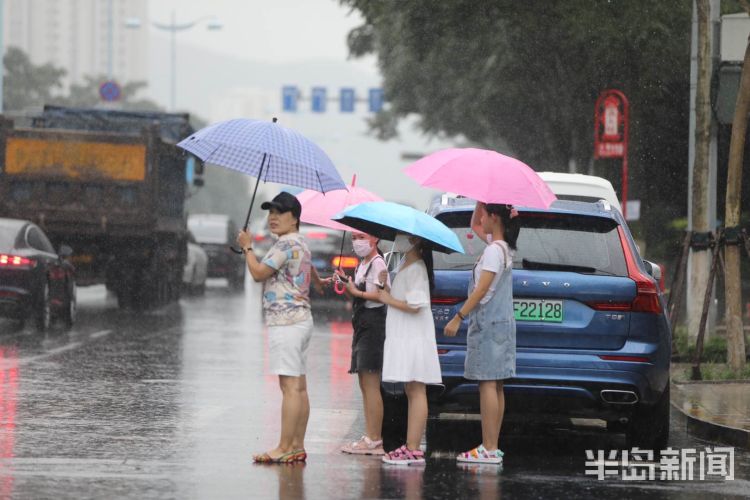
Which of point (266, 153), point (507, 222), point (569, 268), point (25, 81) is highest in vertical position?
point (25, 81)

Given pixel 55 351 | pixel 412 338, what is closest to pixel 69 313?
pixel 55 351

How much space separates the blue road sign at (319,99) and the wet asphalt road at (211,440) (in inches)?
2121

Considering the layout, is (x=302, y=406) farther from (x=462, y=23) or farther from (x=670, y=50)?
(x=670, y=50)

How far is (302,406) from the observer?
923 centimetres

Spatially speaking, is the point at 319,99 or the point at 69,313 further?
the point at 319,99

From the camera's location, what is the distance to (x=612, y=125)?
25078 mm

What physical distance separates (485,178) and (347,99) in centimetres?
6285

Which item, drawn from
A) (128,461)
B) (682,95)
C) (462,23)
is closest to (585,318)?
(128,461)

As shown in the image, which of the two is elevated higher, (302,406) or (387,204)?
(387,204)

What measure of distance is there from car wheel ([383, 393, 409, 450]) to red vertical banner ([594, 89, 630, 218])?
14848mm

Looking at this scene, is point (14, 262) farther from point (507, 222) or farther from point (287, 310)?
point (507, 222)

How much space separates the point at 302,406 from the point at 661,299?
241cm

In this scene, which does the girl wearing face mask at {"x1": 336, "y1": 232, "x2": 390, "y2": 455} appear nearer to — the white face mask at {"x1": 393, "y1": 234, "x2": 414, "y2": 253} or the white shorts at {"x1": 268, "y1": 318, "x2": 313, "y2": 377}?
the white face mask at {"x1": 393, "y1": 234, "x2": 414, "y2": 253}

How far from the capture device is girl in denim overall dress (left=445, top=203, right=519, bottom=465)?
919 centimetres
